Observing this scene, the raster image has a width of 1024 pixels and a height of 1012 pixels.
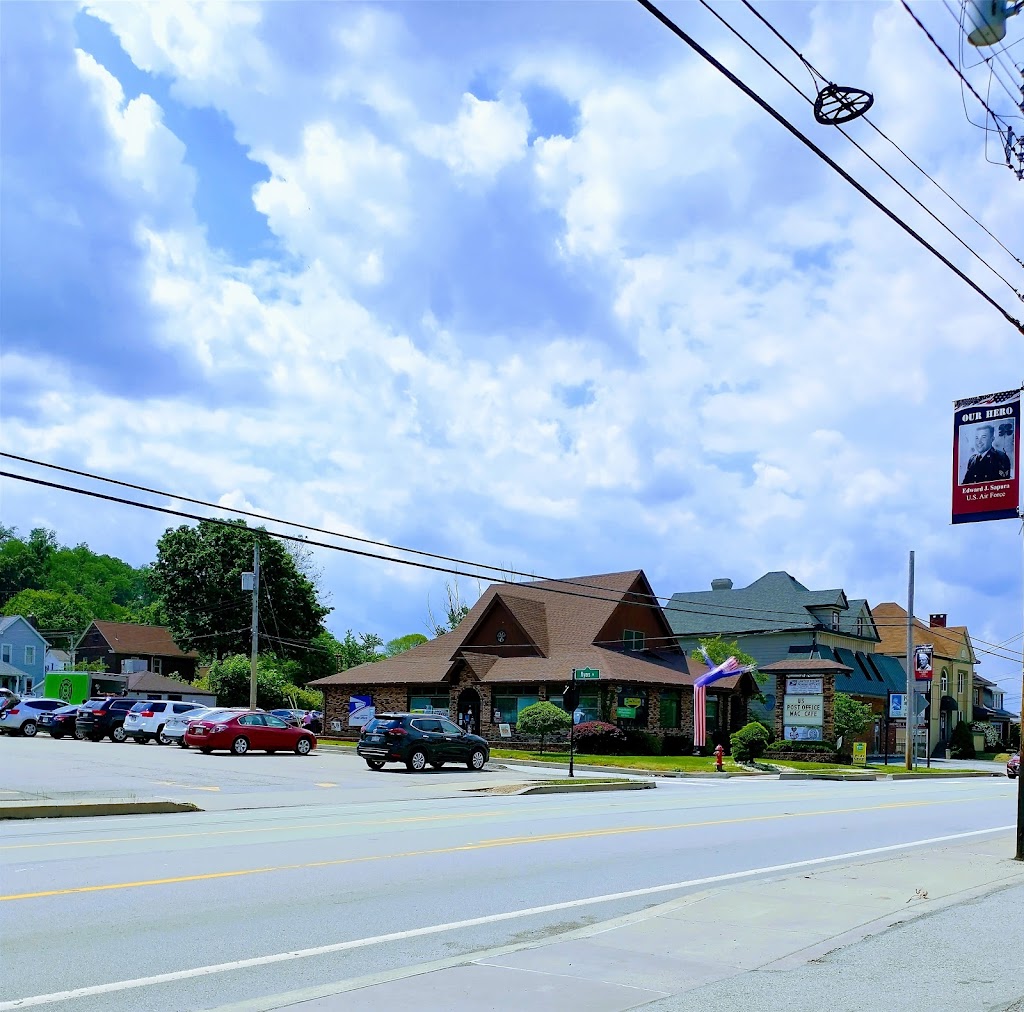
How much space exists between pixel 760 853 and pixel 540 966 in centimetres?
831

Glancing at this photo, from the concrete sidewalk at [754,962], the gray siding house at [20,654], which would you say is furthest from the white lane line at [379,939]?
the gray siding house at [20,654]

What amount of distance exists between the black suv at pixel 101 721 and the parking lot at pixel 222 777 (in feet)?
25.0

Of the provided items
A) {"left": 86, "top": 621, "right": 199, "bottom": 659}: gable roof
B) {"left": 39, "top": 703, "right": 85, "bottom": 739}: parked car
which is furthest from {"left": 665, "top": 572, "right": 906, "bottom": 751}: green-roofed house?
{"left": 86, "top": 621, "right": 199, "bottom": 659}: gable roof

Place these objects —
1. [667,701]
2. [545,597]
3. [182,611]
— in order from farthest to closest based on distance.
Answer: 1. [182,611]
2. [545,597]
3. [667,701]

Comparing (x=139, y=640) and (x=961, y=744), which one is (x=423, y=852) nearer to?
(x=961, y=744)

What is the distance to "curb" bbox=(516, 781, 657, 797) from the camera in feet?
90.6

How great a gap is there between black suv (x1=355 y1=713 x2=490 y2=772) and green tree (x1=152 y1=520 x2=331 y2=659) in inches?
1900

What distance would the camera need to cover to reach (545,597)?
58.6 meters

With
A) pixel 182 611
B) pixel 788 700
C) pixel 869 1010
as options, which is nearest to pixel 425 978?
pixel 869 1010

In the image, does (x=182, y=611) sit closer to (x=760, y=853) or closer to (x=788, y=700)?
(x=788, y=700)

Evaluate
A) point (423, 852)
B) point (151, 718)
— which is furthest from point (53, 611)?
point (423, 852)

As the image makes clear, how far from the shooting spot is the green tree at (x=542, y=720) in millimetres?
44406

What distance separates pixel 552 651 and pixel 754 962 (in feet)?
144

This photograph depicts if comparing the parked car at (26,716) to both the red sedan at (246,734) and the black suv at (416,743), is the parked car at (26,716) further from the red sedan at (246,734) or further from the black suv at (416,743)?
the black suv at (416,743)
